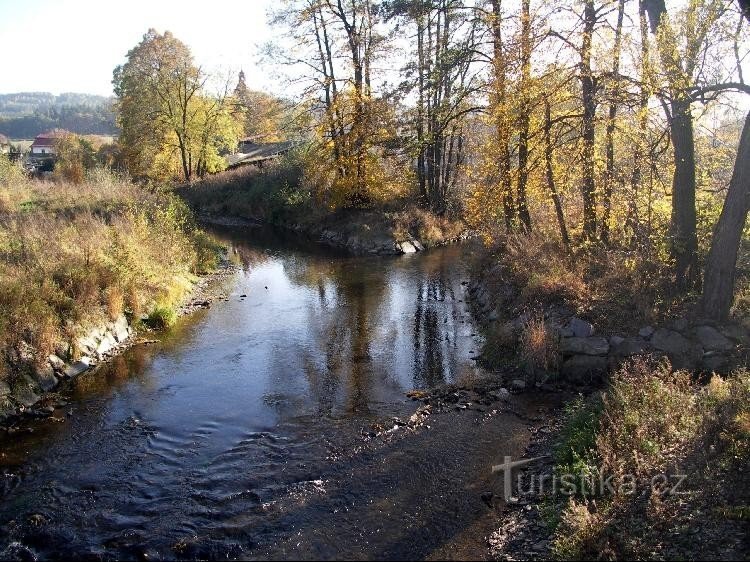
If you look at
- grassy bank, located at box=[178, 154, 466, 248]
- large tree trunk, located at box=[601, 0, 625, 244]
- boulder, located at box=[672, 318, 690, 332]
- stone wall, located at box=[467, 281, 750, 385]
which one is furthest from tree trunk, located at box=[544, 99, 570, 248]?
grassy bank, located at box=[178, 154, 466, 248]

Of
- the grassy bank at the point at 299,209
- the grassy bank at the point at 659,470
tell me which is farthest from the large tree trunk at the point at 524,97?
the grassy bank at the point at 299,209

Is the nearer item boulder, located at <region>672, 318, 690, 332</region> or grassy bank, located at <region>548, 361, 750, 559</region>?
grassy bank, located at <region>548, 361, 750, 559</region>

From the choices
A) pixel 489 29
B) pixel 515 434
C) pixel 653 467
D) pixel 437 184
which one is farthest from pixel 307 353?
pixel 437 184

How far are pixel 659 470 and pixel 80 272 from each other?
12685mm

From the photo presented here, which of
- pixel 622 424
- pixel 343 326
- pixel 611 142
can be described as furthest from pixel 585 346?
pixel 343 326

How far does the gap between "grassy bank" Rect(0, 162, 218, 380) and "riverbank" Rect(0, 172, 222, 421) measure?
0.9 inches

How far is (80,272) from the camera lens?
1297 centimetres

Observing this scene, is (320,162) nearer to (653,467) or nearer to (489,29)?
(489,29)

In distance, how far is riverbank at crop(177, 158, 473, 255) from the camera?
2661 cm

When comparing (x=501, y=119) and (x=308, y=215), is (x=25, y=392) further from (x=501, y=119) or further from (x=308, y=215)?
(x=308, y=215)

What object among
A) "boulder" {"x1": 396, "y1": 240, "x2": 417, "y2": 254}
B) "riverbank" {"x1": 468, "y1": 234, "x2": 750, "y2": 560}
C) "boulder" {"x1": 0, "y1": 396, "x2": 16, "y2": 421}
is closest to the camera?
"riverbank" {"x1": 468, "y1": 234, "x2": 750, "y2": 560}

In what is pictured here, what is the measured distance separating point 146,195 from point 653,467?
2330 cm

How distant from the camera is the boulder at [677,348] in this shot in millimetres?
10188

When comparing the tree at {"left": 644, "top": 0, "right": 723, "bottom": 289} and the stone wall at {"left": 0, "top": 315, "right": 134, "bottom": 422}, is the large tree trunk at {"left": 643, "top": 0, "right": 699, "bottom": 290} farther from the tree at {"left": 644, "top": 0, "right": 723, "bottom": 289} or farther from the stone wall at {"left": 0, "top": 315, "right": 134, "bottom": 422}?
the stone wall at {"left": 0, "top": 315, "right": 134, "bottom": 422}
